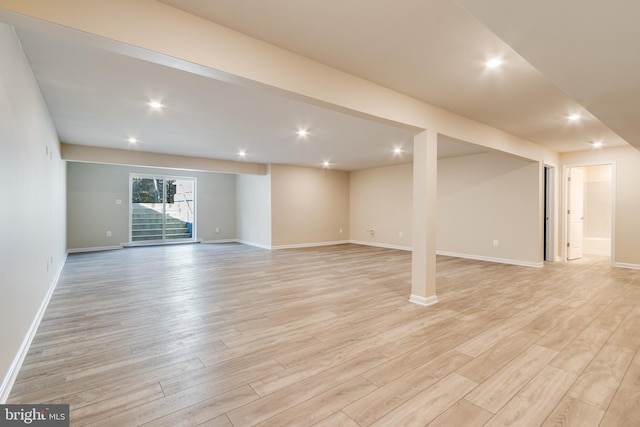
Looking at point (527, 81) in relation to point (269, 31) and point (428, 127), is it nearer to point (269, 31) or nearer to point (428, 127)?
point (428, 127)

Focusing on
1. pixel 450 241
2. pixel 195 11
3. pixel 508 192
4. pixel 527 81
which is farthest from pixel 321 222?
pixel 195 11

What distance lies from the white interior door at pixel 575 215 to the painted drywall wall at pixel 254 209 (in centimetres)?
681

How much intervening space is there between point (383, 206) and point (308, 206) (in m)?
2.10

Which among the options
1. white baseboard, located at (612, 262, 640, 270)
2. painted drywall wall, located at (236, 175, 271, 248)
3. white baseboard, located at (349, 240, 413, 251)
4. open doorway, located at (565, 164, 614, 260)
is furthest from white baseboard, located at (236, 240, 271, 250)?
white baseboard, located at (612, 262, 640, 270)

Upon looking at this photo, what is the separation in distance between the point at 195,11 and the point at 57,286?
4.30m

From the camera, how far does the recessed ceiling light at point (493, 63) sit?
8.11 ft

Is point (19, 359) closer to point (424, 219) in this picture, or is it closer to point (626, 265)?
point (424, 219)

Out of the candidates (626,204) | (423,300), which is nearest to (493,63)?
(423,300)

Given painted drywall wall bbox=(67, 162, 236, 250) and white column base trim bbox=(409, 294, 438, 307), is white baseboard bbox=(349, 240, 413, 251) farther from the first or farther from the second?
painted drywall wall bbox=(67, 162, 236, 250)

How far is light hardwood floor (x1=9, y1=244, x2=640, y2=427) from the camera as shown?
65.4 inches

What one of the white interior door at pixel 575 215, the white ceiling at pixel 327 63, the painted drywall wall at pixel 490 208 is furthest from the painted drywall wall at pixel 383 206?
the white interior door at pixel 575 215

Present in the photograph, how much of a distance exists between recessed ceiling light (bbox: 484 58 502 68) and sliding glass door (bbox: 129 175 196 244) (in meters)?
8.63
